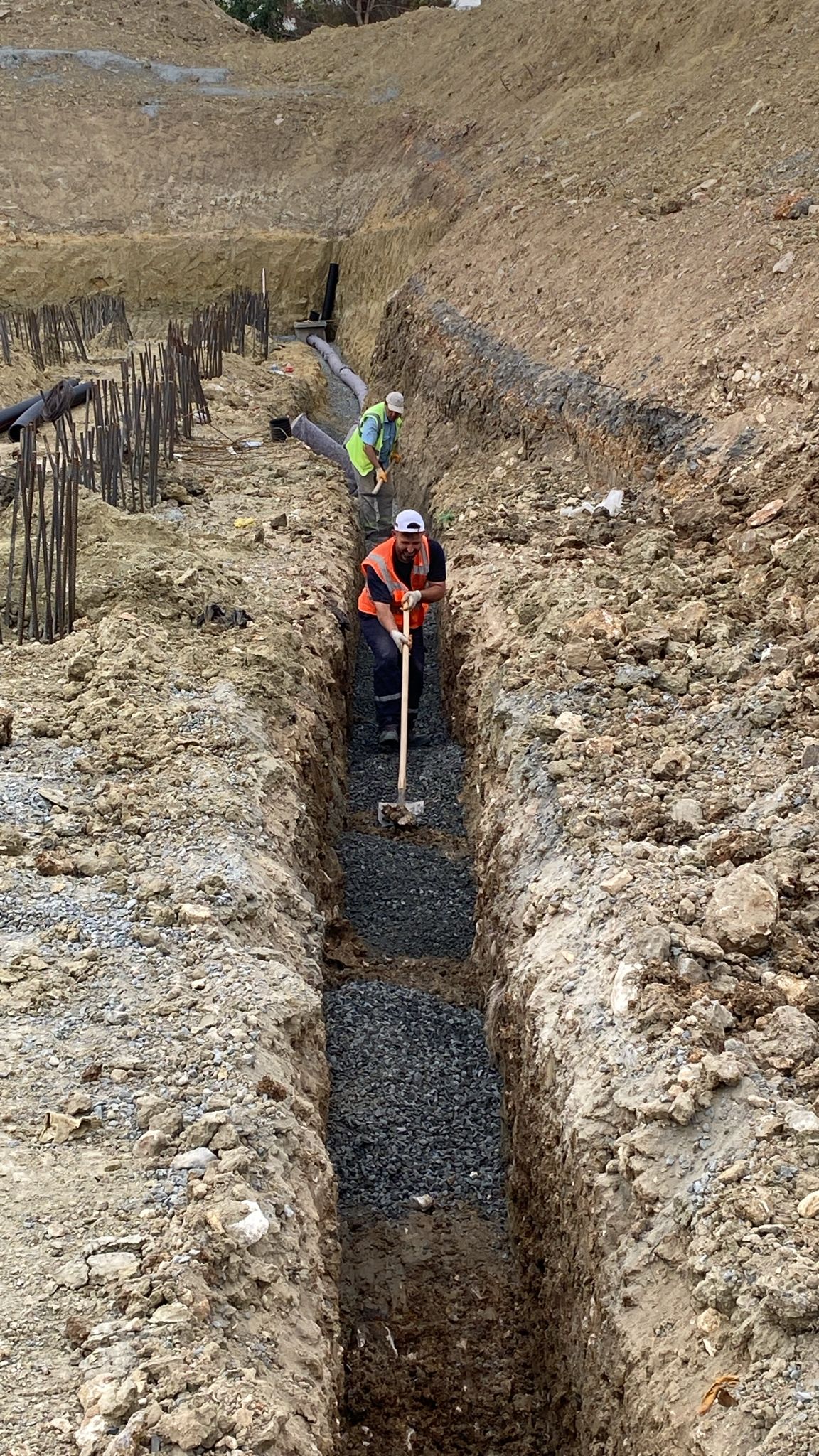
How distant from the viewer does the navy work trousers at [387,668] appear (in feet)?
29.1

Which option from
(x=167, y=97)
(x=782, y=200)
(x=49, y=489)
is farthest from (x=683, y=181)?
(x=167, y=97)

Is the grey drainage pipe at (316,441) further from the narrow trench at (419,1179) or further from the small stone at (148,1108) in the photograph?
the small stone at (148,1108)

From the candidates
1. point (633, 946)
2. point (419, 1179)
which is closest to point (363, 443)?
point (419, 1179)

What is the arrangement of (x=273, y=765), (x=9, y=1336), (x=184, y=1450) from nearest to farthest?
(x=184, y=1450) → (x=9, y=1336) → (x=273, y=765)

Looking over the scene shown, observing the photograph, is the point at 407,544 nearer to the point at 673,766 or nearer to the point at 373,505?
the point at 673,766

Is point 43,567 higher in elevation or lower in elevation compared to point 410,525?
lower

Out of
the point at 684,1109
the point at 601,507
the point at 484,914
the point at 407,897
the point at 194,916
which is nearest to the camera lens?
the point at 684,1109

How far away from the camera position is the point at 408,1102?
18.2ft

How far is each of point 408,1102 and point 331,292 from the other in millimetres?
18496

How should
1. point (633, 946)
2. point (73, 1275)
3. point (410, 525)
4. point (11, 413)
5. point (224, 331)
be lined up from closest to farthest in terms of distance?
point (73, 1275), point (633, 946), point (410, 525), point (11, 413), point (224, 331)

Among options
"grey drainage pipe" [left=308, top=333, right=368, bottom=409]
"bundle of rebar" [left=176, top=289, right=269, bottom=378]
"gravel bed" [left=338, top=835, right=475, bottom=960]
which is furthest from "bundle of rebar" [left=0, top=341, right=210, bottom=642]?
"grey drainage pipe" [left=308, top=333, right=368, bottom=409]

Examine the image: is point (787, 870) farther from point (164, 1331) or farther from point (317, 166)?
point (317, 166)

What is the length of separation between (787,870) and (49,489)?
21.5ft

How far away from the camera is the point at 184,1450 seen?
2877 mm
